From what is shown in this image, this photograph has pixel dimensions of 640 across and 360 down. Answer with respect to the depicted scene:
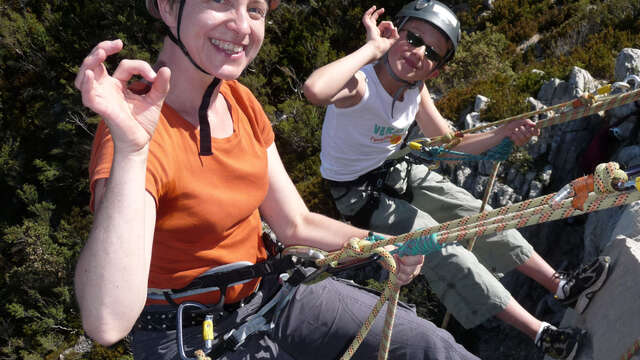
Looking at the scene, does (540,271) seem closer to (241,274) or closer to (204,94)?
(241,274)

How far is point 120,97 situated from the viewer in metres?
1.21

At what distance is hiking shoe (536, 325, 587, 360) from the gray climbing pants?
1.10ft

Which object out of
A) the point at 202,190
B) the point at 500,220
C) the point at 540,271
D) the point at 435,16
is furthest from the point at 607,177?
the point at 435,16

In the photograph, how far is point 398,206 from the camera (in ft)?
11.1

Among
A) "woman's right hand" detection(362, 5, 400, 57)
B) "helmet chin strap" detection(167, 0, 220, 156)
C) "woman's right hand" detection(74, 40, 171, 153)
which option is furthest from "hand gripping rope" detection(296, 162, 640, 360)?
"woman's right hand" detection(362, 5, 400, 57)

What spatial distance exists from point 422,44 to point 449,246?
59.4 inches

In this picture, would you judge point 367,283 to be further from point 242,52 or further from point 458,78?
point 458,78

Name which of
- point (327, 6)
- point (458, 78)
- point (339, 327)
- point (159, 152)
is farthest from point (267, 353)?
point (327, 6)

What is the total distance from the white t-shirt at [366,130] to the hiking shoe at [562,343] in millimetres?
1723

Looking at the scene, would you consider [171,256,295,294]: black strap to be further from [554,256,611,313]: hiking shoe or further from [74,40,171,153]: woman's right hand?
[554,256,611,313]: hiking shoe

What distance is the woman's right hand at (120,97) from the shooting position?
1.13 meters

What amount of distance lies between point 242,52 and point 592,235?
12.3 feet

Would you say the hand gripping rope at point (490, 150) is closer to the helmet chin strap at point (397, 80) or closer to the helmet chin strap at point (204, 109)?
the helmet chin strap at point (397, 80)

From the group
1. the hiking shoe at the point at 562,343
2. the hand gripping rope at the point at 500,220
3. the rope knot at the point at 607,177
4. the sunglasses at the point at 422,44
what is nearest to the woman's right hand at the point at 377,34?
the sunglasses at the point at 422,44
